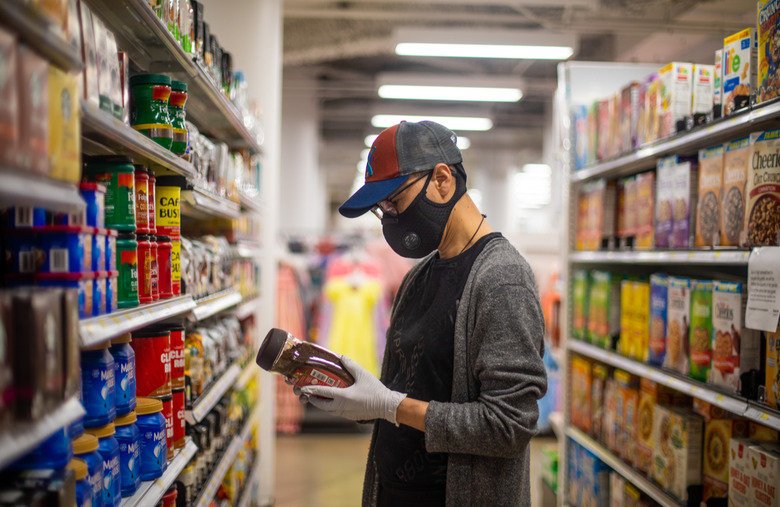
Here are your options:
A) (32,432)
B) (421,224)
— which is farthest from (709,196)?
(32,432)

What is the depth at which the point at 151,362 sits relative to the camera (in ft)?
5.53

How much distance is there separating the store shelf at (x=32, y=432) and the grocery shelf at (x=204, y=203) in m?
0.95

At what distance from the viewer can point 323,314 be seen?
5914 mm

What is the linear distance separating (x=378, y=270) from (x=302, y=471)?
7.07ft

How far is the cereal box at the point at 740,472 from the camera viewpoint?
194 cm

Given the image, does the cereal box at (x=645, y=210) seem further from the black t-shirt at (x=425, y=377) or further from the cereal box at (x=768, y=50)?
the black t-shirt at (x=425, y=377)

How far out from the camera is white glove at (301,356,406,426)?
5.29ft

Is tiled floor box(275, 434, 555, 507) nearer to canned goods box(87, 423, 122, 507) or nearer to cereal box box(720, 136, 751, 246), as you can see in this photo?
cereal box box(720, 136, 751, 246)

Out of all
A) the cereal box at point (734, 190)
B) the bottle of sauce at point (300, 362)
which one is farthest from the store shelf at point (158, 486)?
the cereal box at point (734, 190)

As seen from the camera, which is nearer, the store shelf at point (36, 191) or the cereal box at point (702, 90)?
the store shelf at point (36, 191)

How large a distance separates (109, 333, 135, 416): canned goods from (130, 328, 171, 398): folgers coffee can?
21 cm

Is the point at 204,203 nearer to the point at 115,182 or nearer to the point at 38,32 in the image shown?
the point at 115,182

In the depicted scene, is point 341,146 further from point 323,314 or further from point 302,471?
point 302,471

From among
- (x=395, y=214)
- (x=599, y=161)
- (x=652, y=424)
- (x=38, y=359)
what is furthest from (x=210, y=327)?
(x=599, y=161)
